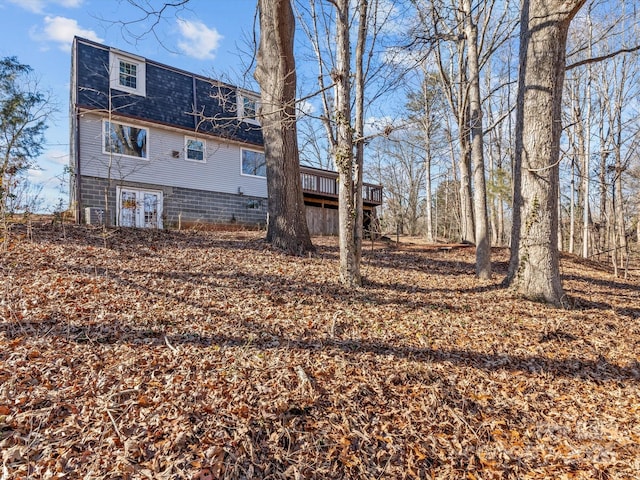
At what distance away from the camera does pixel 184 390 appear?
242cm

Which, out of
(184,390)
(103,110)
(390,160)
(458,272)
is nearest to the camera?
(184,390)

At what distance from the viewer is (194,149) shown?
42.1 feet

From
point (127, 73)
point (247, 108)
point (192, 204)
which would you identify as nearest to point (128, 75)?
point (127, 73)

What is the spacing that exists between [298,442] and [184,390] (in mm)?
902

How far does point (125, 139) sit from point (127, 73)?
8.49 ft

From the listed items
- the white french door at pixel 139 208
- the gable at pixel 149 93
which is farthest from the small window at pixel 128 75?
the white french door at pixel 139 208

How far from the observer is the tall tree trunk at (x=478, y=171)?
6.12 m

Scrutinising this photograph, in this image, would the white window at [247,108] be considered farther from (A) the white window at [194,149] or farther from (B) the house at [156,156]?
(A) the white window at [194,149]

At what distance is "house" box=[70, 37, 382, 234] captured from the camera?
10.6 metres

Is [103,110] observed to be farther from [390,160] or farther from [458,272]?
[390,160]

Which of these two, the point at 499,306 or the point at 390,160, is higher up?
the point at 390,160

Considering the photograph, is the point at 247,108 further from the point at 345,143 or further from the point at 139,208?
the point at 139,208

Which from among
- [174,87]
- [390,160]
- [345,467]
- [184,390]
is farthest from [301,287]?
[390,160]

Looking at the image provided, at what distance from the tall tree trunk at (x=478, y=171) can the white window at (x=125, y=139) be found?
10.2m
